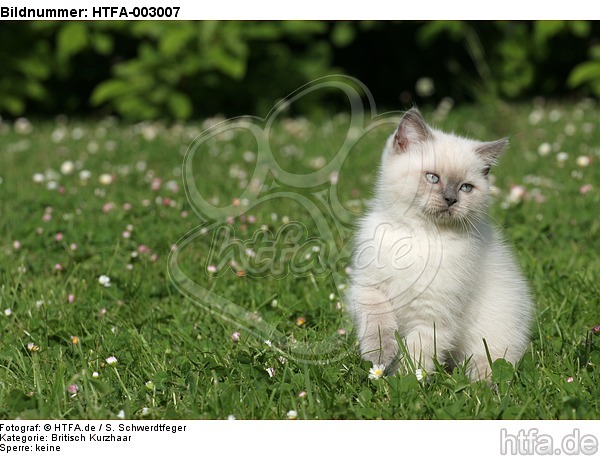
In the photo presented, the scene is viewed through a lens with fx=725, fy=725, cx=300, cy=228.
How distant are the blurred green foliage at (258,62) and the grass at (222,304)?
201 cm

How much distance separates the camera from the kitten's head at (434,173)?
3.20 m

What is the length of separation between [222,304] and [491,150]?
1619 mm

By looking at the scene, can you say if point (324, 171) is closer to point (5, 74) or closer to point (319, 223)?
point (319, 223)

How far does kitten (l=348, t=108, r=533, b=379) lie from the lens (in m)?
3.15

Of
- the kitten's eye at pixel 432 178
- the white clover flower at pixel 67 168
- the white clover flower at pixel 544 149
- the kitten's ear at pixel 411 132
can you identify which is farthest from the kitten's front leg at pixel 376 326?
the white clover flower at pixel 544 149

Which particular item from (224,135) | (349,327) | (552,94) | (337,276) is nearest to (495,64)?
(552,94)

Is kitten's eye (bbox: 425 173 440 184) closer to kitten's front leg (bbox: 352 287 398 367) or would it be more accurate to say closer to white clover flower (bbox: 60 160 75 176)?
kitten's front leg (bbox: 352 287 398 367)

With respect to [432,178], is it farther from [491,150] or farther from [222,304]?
[222,304]

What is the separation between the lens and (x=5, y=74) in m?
9.20

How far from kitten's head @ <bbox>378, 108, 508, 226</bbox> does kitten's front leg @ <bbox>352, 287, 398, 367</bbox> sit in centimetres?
42

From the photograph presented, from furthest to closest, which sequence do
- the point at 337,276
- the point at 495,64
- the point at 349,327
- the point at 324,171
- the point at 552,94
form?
the point at 552,94 < the point at 495,64 < the point at 324,171 < the point at 337,276 < the point at 349,327

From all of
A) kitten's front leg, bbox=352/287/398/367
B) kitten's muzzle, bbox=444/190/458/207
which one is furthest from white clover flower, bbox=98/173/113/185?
kitten's muzzle, bbox=444/190/458/207
